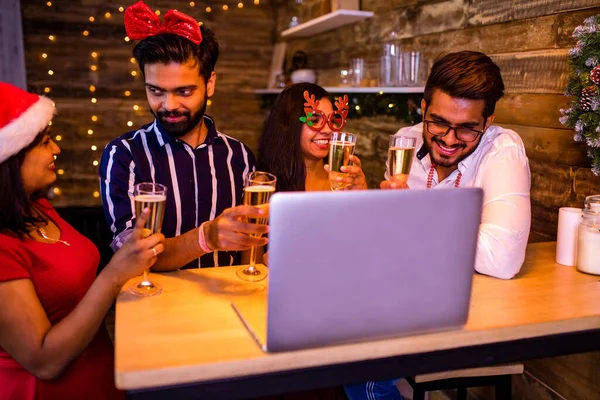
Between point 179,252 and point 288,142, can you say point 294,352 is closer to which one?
point 179,252

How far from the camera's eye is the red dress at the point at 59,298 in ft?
4.36

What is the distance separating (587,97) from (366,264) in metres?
1.07

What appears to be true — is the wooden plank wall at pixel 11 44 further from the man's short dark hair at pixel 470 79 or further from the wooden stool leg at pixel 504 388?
the wooden stool leg at pixel 504 388

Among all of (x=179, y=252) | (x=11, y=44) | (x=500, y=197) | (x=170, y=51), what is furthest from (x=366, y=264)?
(x=11, y=44)

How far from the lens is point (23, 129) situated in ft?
4.36

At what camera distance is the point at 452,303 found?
42.9 inches

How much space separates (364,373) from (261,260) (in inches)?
31.3

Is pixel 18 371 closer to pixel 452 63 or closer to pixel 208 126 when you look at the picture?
pixel 208 126

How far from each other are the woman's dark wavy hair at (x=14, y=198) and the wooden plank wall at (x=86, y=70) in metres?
3.35

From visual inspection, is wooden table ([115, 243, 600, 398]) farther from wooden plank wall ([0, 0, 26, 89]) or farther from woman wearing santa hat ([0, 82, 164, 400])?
wooden plank wall ([0, 0, 26, 89])

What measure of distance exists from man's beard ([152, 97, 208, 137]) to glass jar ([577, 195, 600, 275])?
4.26 feet

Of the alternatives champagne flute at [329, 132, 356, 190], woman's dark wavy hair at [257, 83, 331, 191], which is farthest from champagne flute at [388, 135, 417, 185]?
woman's dark wavy hair at [257, 83, 331, 191]

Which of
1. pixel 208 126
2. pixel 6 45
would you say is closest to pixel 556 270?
pixel 208 126

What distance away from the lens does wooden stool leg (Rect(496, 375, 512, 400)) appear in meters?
1.78
